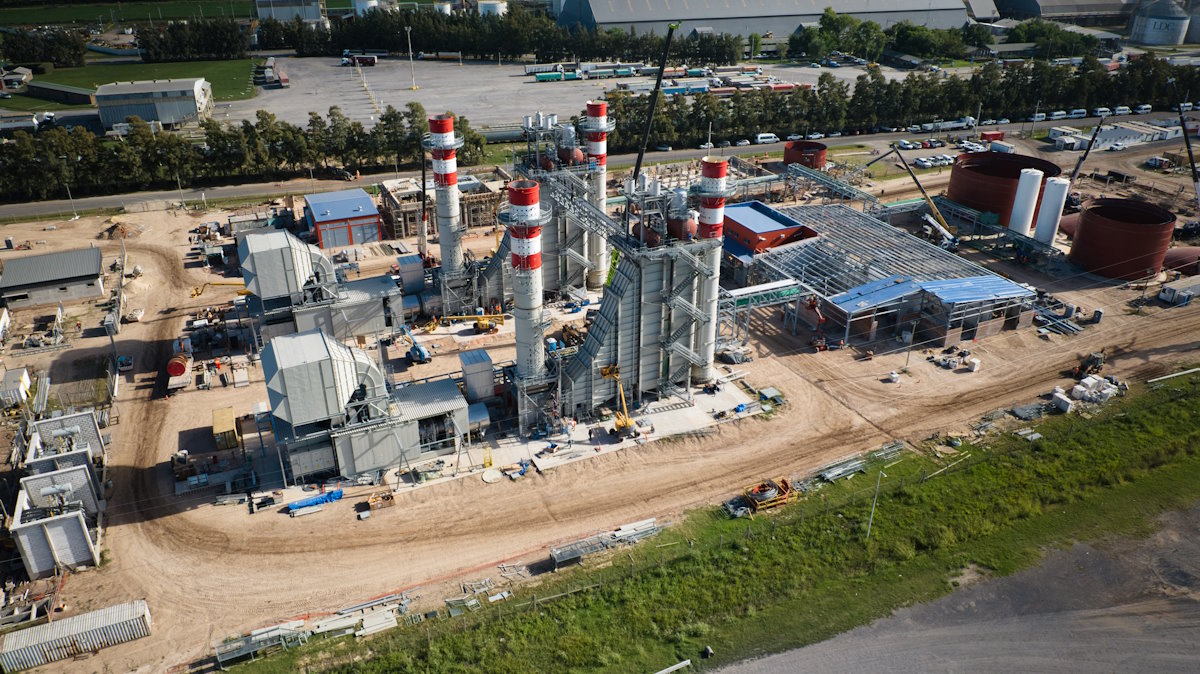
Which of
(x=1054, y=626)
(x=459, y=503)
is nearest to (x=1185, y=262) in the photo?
(x=1054, y=626)

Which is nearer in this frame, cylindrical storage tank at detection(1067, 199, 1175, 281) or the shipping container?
the shipping container

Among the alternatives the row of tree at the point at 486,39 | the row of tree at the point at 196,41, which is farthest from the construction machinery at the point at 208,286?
the row of tree at the point at 196,41

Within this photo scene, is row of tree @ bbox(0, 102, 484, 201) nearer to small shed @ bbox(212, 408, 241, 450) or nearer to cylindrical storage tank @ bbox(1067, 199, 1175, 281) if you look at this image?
small shed @ bbox(212, 408, 241, 450)

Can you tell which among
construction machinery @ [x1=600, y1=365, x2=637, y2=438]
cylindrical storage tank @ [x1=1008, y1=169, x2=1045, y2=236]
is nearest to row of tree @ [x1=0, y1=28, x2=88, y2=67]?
construction machinery @ [x1=600, y1=365, x2=637, y2=438]

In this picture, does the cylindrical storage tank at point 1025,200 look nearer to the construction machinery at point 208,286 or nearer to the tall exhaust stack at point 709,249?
the tall exhaust stack at point 709,249

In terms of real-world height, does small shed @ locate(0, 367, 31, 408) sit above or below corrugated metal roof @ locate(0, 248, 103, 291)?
below

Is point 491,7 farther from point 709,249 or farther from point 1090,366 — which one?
point 1090,366
